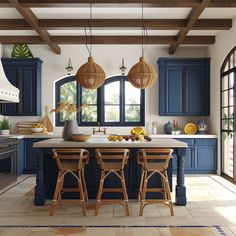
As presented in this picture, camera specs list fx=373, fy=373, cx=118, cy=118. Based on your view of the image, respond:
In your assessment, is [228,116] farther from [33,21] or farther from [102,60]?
[33,21]

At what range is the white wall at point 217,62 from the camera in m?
7.15

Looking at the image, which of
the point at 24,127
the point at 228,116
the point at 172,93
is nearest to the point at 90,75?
the point at 228,116

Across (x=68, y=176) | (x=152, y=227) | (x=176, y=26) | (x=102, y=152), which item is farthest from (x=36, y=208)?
(x=176, y=26)

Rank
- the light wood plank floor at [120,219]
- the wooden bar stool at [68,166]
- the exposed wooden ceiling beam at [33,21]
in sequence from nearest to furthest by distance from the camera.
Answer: the light wood plank floor at [120,219]
the wooden bar stool at [68,166]
the exposed wooden ceiling beam at [33,21]

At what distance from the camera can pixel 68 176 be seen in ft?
17.4

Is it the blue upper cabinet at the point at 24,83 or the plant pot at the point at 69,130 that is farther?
the blue upper cabinet at the point at 24,83

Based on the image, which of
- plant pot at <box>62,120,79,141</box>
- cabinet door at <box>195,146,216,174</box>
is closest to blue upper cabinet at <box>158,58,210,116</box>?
cabinet door at <box>195,146,216,174</box>

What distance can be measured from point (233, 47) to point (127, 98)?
280cm

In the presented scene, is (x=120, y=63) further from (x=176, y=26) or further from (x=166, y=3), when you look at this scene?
(x=166, y=3)

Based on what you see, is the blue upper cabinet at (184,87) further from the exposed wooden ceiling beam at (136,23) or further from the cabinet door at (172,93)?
the exposed wooden ceiling beam at (136,23)

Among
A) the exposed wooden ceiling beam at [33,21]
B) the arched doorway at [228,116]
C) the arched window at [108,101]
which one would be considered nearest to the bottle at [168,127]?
the arched window at [108,101]

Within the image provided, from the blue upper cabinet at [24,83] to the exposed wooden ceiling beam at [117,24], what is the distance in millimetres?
1457

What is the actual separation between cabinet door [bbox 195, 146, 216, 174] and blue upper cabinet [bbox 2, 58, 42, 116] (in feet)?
11.9

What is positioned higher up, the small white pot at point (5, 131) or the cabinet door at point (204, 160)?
the small white pot at point (5, 131)
